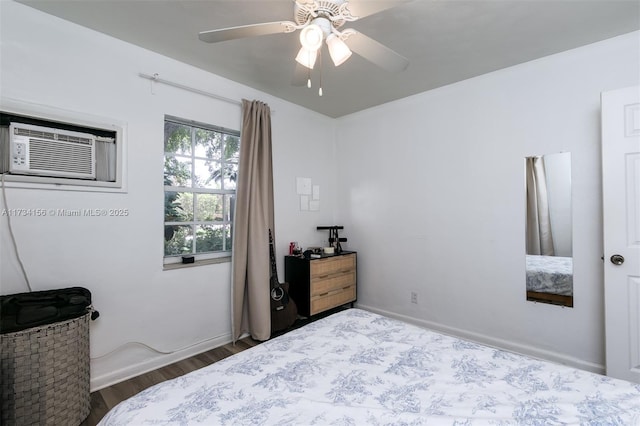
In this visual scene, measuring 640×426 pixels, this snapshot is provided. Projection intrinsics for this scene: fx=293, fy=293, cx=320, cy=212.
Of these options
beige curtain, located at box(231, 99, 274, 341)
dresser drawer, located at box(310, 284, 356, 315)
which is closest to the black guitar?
beige curtain, located at box(231, 99, 274, 341)

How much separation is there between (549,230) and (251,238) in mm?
2623

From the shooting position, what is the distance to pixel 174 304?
2.49m

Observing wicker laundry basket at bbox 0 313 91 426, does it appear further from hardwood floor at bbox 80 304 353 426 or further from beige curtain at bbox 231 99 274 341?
beige curtain at bbox 231 99 274 341

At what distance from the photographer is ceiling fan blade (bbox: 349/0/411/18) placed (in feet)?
4.17

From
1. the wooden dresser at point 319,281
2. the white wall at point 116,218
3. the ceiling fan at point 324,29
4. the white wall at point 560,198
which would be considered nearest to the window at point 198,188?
the white wall at point 116,218

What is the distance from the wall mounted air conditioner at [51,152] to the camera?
180 cm

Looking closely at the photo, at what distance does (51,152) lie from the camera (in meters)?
1.91

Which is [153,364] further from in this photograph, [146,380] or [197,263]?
[197,263]

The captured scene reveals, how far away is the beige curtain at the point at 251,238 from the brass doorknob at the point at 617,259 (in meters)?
2.72

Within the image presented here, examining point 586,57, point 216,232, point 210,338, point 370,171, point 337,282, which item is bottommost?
point 210,338

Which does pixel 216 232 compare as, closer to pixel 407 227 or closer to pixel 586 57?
pixel 407 227

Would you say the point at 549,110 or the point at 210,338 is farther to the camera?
the point at 210,338

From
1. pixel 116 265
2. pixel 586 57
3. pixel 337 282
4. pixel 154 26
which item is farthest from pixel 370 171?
pixel 116 265

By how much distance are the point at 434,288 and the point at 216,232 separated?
2319 mm
